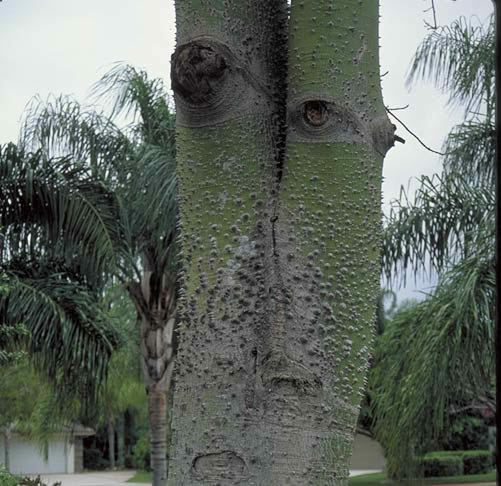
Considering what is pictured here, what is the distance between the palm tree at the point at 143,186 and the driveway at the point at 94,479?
798 inches

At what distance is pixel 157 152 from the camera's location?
13656 millimetres

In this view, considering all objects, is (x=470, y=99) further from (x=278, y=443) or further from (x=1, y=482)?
(x=278, y=443)

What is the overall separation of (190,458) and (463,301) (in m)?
8.67

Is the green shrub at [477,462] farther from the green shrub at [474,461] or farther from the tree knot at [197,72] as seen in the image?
the tree knot at [197,72]

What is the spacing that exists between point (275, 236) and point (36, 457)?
4611 centimetres

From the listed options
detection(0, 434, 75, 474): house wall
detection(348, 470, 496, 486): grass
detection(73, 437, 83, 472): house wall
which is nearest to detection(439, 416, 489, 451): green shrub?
detection(348, 470, 496, 486): grass

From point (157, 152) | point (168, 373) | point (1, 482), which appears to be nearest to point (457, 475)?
point (168, 373)

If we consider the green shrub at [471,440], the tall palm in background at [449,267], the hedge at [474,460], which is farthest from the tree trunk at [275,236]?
the green shrub at [471,440]

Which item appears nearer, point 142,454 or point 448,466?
point 448,466

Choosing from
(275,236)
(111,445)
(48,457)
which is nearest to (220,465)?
(275,236)

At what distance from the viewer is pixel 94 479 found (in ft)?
135

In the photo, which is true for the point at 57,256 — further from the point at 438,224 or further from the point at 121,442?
the point at 121,442

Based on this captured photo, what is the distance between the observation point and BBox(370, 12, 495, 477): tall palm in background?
11242mm

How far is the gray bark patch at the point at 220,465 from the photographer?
272cm
